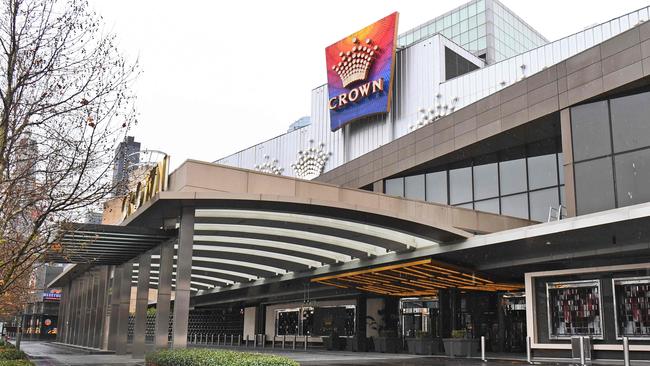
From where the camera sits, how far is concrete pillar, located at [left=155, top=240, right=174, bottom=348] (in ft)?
64.2

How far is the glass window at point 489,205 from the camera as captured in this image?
91.4 ft

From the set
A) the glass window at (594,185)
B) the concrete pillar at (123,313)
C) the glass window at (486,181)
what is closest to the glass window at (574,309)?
the glass window at (594,185)

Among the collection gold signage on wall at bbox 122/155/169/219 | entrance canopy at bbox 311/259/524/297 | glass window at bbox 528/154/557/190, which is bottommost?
entrance canopy at bbox 311/259/524/297

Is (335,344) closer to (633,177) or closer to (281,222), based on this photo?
(281,222)

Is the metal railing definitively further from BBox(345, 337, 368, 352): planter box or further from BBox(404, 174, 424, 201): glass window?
BBox(404, 174, 424, 201): glass window

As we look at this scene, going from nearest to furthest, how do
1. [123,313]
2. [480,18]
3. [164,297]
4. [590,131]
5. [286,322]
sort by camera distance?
[164,297]
[590,131]
[123,313]
[286,322]
[480,18]

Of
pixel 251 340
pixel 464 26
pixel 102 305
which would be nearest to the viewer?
pixel 102 305

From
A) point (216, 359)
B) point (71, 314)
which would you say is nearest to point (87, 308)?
point (71, 314)

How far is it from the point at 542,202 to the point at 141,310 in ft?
56.4

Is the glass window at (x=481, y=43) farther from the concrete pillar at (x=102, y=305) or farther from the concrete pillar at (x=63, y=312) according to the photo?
the concrete pillar at (x=102, y=305)

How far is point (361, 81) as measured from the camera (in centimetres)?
3853

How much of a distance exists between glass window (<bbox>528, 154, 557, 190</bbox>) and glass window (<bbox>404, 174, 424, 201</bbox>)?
20.5ft

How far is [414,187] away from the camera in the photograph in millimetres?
31938

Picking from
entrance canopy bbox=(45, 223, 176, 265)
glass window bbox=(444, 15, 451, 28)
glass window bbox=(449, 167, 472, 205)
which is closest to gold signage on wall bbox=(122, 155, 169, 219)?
entrance canopy bbox=(45, 223, 176, 265)
